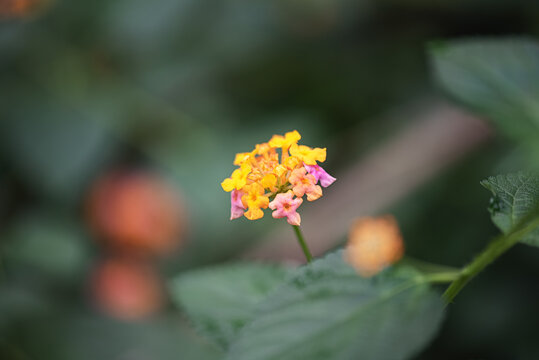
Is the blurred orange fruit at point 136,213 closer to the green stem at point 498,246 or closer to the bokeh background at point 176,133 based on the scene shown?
the bokeh background at point 176,133

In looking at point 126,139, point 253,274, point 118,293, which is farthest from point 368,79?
point 253,274

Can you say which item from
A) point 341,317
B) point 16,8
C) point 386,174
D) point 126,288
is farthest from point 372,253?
point 16,8

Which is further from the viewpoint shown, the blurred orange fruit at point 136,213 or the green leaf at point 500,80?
the blurred orange fruit at point 136,213

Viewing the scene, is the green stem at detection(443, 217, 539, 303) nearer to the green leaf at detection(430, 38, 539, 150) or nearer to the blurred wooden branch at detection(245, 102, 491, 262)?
the green leaf at detection(430, 38, 539, 150)

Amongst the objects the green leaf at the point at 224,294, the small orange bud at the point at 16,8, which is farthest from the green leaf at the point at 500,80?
the small orange bud at the point at 16,8

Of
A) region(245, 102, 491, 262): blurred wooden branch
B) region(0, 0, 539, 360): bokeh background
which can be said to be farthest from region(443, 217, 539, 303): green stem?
region(245, 102, 491, 262): blurred wooden branch

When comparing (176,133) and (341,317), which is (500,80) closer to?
(341,317)
